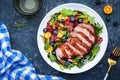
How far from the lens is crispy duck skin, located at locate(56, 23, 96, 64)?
6.10 feet

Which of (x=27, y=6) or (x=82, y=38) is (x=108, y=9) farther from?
(x=27, y=6)

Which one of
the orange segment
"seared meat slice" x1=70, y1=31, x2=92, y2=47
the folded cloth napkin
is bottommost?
the folded cloth napkin

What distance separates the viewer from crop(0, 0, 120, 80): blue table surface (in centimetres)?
189

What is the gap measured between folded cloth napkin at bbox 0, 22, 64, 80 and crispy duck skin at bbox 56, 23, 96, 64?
0.11 metres

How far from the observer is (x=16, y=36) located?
6.30 feet

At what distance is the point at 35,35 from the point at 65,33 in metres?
0.12

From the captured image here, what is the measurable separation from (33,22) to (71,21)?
5.8 inches

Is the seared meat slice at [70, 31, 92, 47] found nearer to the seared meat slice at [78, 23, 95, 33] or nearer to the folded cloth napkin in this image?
the seared meat slice at [78, 23, 95, 33]

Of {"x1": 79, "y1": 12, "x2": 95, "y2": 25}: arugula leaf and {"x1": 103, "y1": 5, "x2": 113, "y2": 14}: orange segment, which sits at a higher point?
{"x1": 103, "y1": 5, "x2": 113, "y2": 14}: orange segment

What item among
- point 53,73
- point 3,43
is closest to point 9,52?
point 3,43

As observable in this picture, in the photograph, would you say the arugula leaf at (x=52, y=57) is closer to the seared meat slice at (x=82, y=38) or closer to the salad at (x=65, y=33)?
the salad at (x=65, y=33)

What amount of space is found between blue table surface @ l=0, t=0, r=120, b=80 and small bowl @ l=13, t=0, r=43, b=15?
3 cm

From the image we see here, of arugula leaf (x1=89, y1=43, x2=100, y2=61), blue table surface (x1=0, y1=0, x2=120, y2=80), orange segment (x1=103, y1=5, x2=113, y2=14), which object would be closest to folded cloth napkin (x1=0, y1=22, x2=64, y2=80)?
blue table surface (x1=0, y1=0, x2=120, y2=80)

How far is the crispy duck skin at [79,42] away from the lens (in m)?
1.86
